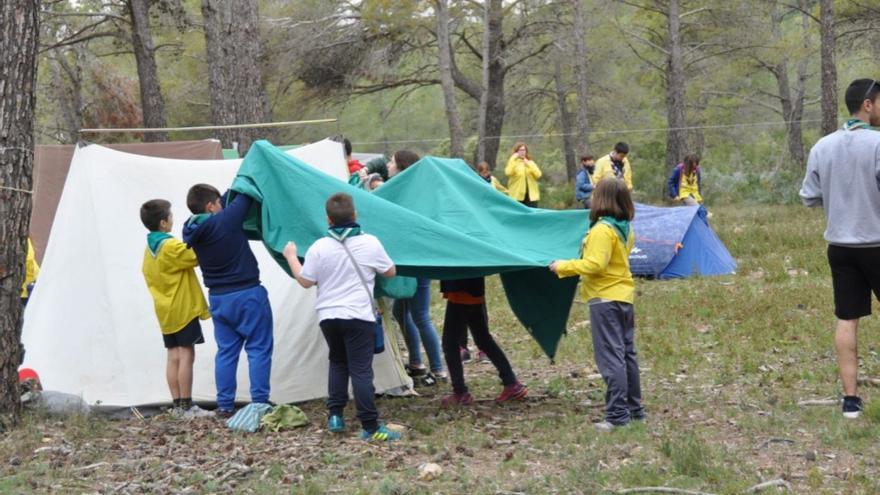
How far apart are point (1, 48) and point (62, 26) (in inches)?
876

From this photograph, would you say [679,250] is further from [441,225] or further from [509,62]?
[509,62]

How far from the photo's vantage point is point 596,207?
21.0 ft

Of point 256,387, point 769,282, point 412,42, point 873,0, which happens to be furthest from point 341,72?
point 256,387

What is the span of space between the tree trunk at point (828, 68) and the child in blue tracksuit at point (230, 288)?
1510 cm

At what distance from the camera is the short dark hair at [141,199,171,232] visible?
7258mm

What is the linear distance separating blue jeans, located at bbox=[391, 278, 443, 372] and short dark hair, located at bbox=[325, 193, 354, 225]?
2060 mm

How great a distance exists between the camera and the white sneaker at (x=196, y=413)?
24.0 ft

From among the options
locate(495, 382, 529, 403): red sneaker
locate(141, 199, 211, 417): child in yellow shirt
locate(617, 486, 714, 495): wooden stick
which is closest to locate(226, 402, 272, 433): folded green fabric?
locate(141, 199, 211, 417): child in yellow shirt

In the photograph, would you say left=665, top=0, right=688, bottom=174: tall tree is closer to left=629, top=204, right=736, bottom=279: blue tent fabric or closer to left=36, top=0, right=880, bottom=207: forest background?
left=36, top=0, right=880, bottom=207: forest background

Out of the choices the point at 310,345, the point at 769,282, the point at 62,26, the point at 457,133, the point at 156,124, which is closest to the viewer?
the point at 310,345

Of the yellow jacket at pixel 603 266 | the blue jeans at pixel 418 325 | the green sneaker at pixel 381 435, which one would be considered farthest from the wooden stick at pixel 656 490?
the blue jeans at pixel 418 325

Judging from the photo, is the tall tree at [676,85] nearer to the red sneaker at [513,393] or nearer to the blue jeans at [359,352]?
the red sneaker at [513,393]

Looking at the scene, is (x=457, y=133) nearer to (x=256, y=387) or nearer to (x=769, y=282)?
(x=769, y=282)

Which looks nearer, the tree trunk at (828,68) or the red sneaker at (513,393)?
the red sneaker at (513,393)
